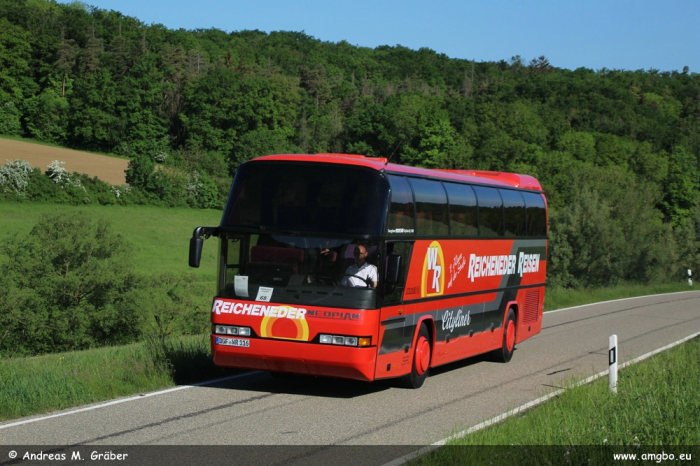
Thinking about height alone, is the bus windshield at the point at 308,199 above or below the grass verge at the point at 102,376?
above

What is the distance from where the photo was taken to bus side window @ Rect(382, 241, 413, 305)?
11047 mm

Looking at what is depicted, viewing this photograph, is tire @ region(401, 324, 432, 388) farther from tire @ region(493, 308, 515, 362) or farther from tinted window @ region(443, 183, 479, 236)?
tire @ region(493, 308, 515, 362)

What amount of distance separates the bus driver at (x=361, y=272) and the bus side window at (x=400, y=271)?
176mm

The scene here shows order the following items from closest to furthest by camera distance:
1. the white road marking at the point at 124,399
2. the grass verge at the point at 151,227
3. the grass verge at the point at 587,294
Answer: the white road marking at the point at 124,399, the grass verge at the point at 587,294, the grass verge at the point at 151,227

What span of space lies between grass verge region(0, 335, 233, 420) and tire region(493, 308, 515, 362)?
5.37 metres

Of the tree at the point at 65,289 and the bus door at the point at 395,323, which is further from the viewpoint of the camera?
the tree at the point at 65,289

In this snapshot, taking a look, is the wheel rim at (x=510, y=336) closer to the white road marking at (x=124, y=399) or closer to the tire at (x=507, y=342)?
the tire at (x=507, y=342)

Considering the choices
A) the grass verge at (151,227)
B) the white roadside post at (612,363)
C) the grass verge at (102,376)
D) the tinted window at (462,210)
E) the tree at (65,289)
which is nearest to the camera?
the grass verge at (102,376)

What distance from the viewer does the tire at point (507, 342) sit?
15961mm

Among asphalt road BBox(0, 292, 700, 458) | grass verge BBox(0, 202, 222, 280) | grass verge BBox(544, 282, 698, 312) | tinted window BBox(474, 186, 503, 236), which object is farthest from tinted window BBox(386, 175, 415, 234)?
grass verge BBox(0, 202, 222, 280)

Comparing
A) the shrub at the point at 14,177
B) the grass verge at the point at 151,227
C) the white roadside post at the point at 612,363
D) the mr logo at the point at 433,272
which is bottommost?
the grass verge at the point at 151,227

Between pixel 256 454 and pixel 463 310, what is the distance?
22.1 feet

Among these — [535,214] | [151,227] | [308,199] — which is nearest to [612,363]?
[308,199]

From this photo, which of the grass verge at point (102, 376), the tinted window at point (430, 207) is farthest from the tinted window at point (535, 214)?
the grass verge at point (102, 376)
